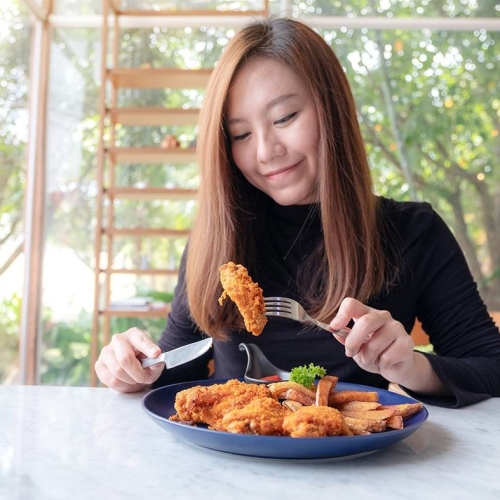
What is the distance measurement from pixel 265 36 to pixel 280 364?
76 centimetres

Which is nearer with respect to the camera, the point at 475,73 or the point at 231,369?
the point at 231,369

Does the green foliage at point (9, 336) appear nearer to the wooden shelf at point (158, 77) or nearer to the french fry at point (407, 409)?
the wooden shelf at point (158, 77)

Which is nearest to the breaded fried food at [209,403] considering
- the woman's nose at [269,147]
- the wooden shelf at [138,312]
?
the woman's nose at [269,147]

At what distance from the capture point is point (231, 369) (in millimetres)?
1530

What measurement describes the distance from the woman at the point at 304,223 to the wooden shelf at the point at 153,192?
2446mm

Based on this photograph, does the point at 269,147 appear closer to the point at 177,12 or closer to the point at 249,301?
the point at 249,301

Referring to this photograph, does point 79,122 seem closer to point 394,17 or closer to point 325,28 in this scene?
point 325,28

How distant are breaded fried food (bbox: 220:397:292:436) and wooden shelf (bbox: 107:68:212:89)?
3.44 meters

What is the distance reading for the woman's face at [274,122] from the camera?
1.44 m

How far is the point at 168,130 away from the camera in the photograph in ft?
14.8

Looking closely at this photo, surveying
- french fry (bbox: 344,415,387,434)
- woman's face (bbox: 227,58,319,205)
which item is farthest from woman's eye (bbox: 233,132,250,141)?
french fry (bbox: 344,415,387,434)

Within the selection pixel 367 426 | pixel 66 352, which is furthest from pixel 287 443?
pixel 66 352

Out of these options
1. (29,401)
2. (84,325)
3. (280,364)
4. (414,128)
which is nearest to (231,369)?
(280,364)

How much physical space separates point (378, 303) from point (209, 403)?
76 cm
